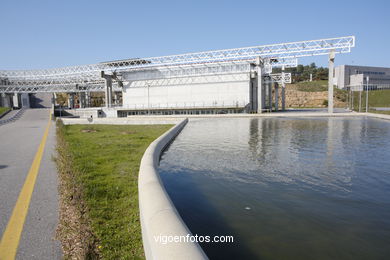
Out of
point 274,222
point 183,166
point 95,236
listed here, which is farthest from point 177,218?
point 183,166

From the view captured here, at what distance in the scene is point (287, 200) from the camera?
21.1ft

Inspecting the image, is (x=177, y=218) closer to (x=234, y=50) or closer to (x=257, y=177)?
(x=257, y=177)

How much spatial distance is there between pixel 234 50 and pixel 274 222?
4006 cm

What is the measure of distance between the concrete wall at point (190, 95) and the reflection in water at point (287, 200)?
113 feet

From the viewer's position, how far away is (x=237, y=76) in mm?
45406

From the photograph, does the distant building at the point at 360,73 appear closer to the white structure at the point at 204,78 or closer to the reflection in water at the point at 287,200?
the white structure at the point at 204,78

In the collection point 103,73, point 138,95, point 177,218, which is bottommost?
point 177,218

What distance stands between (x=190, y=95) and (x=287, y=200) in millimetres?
42924

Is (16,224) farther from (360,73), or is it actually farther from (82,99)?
(360,73)

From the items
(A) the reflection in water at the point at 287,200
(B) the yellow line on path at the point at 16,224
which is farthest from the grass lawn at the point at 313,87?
(B) the yellow line on path at the point at 16,224

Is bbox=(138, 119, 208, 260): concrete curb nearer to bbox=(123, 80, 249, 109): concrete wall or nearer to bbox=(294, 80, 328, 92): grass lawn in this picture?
bbox=(123, 80, 249, 109): concrete wall

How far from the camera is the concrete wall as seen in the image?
150ft

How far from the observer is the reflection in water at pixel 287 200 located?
4543 millimetres

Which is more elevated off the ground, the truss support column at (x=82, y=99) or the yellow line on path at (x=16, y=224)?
the truss support column at (x=82, y=99)
